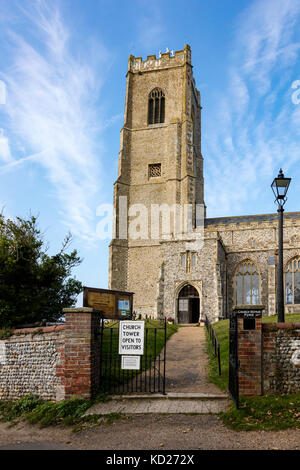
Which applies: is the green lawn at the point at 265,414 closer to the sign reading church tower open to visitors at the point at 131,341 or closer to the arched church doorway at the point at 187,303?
the sign reading church tower open to visitors at the point at 131,341

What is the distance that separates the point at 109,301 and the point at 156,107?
2900cm

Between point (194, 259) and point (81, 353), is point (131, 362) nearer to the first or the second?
point (81, 353)

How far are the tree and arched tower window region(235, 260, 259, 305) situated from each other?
17.3 meters

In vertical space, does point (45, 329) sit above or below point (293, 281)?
below

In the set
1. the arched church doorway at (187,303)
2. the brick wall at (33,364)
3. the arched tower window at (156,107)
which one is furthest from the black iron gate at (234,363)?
the arched tower window at (156,107)

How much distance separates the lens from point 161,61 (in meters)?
Result: 40.9

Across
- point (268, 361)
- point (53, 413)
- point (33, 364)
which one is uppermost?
point (268, 361)

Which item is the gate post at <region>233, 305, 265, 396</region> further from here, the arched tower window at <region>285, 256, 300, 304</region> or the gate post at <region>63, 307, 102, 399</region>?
the arched tower window at <region>285, 256, 300, 304</region>

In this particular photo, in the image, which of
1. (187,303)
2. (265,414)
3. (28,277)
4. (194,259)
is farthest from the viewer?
(194,259)

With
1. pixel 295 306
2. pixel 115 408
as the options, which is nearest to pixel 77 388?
pixel 115 408

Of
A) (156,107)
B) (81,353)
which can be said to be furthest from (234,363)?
(156,107)

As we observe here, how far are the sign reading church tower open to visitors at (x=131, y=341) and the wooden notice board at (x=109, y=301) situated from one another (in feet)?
18.1

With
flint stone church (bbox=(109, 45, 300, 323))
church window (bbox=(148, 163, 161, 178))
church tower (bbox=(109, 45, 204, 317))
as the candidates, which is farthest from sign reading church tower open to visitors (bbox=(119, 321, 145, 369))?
church window (bbox=(148, 163, 161, 178))
